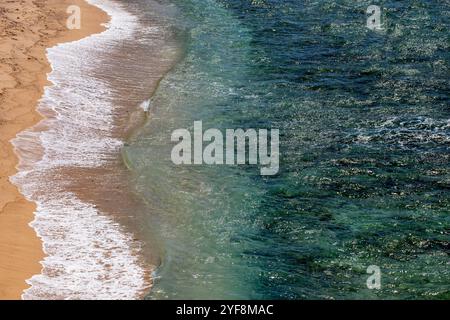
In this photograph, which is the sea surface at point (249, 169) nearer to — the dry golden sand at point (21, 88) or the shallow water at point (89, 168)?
the shallow water at point (89, 168)

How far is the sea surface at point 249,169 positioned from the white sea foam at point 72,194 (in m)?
0.04

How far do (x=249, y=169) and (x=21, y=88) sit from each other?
6642mm

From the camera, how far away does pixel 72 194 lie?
13766 mm

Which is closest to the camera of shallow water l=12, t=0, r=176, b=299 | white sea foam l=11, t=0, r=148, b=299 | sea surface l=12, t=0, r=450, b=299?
white sea foam l=11, t=0, r=148, b=299

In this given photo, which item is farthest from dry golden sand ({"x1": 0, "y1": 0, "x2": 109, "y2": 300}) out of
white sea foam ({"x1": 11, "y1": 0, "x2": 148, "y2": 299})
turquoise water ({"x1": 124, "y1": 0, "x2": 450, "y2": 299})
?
turquoise water ({"x1": 124, "y1": 0, "x2": 450, "y2": 299})

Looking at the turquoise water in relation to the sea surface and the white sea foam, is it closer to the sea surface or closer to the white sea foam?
the sea surface

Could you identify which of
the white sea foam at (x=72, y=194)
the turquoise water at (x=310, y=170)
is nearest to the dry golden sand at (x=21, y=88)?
the white sea foam at (x=72, y=194)

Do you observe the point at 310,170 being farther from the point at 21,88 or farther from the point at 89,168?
the point at 21,88

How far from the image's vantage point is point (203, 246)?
40.5 feet

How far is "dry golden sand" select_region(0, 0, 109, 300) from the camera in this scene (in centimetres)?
1154

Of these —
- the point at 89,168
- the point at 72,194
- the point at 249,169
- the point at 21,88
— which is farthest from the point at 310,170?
the point at 21,88

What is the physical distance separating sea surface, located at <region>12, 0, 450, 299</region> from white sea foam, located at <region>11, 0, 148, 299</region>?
39 millimetres

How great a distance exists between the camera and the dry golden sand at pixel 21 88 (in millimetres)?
11539
